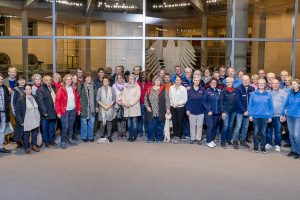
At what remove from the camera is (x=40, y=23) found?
14164 millimetres

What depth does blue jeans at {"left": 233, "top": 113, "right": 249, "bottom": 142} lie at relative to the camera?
824 cm

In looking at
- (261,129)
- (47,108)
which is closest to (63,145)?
(47,108)

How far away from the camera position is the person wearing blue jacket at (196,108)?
8.42 m

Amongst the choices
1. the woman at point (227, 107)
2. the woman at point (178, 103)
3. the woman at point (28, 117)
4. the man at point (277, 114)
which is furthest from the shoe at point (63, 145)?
the man at point (277, 114)

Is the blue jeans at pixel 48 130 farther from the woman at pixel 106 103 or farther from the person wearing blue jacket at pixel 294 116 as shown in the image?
the person wearing blue jacket at pixel 294 116

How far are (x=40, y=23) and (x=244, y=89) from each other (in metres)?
9.51

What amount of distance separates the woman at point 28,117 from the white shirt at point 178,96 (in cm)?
329

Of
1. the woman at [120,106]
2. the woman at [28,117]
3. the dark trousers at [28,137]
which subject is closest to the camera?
the woman at [28,117]

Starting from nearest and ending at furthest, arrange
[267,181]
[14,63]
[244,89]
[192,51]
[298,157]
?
1. [267,181]
2. [298,157]
3. [244,89]
4. [192,51]
5. [14,63]

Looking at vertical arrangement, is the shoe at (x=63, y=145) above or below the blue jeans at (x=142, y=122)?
below

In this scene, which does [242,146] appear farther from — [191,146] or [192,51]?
Result: [192,51]

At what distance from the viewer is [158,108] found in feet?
28.4

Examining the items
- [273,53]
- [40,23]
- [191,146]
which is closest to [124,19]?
[40,23]

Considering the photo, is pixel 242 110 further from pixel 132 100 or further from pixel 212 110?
pixel 132 100
